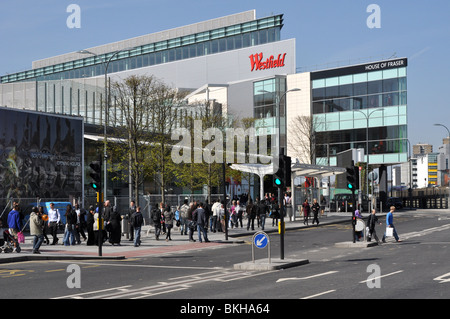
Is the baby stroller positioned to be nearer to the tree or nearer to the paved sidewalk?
the paved sidewalk

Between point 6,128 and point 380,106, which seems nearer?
point 6,128

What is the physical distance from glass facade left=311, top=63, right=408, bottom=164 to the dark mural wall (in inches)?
1530

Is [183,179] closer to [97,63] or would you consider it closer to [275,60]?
[275,60]

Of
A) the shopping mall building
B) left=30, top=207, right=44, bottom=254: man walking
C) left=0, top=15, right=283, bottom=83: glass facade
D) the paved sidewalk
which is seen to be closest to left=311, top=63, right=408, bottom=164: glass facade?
the shopping mall building

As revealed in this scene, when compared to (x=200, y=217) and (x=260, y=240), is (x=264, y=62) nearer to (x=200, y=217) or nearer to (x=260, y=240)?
(x=200, y=217)

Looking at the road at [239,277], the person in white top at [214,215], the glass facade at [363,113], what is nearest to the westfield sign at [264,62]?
the glass facade at [363,113]

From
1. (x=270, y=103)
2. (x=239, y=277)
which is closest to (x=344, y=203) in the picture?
(x=270, y=103)

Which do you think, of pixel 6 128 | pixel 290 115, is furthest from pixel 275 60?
pixel 6 128

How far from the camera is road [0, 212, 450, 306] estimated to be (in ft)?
41.4

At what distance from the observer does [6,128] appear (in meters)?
35.4

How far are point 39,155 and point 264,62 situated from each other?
4956cm

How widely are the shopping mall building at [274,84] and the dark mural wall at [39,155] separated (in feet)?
63.8

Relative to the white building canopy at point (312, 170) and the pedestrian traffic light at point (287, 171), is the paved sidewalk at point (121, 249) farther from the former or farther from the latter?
the white building canopy at point (312, 170)
